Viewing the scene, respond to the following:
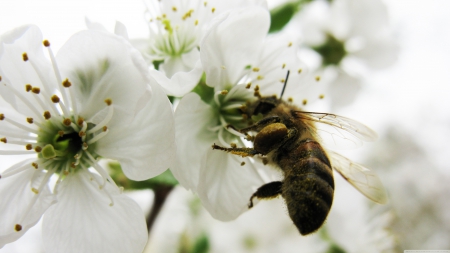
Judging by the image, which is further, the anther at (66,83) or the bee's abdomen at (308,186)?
the anther at (66,83)

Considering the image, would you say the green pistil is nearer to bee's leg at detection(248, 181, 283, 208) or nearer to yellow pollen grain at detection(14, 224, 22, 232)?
bee's leg at detection(248, 181, 283, 208)

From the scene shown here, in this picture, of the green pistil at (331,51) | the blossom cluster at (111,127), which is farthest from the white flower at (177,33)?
the green pistil at (331,51)

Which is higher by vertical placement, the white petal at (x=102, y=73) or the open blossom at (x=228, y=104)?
the white petal at (x=102, y=73)

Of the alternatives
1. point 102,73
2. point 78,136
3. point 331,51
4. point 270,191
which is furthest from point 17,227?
point 331,51

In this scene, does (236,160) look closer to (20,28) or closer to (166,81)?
(166,81)

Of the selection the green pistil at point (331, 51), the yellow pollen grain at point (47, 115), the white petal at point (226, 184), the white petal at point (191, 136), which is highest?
the yellow pollen grain at point (47, 115)

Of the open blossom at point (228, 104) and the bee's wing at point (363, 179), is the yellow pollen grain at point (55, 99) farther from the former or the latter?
the bee's wing at point (363, 179)

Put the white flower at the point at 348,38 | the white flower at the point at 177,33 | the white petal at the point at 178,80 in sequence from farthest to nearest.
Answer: the white flower at the point at 348,38 → the white flower at the point at 177,33 → the white petal at the point at 178,80
